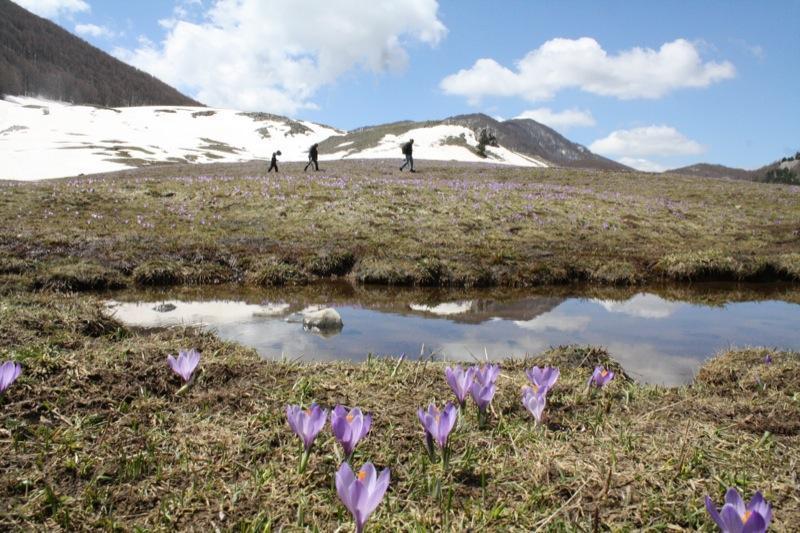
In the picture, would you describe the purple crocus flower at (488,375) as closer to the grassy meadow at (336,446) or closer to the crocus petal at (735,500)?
the grassy meadow at (336,446)

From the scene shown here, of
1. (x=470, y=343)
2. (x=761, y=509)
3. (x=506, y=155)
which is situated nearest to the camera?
(x=761, y=509)

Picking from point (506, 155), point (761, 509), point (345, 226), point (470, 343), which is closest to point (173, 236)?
point (345, 226)

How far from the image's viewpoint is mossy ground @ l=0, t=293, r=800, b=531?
2.06m

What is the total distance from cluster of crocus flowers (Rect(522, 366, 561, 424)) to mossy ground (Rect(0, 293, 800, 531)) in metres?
0.19

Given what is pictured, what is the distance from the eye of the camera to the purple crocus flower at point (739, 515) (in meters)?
1.30

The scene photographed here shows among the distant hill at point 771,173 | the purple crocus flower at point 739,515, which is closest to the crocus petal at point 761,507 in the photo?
the purple crocus flower at point 739,515

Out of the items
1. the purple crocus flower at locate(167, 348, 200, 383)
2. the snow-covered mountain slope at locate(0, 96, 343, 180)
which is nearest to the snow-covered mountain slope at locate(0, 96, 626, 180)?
the snow-covered mountain slope at locate(0, 96, 343, 180)

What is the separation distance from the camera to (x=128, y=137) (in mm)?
93938

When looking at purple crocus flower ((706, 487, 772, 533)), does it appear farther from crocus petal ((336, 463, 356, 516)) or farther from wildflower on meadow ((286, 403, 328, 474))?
wildflower on meadow ((286, 403, 328, 474))

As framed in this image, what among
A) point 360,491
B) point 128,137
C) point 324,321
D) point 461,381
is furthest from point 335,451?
point 128,137

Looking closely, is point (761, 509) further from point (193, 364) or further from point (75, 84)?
point (75, 84)

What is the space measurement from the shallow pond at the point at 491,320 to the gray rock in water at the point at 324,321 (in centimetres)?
20

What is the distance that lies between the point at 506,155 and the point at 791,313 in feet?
287

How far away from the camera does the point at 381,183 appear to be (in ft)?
84.3
